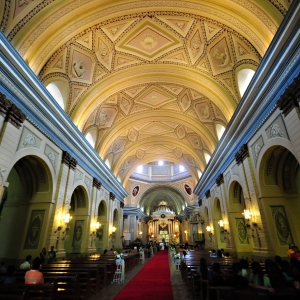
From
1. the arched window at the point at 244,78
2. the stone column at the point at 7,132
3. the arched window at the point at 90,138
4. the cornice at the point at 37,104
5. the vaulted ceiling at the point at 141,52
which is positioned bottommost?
the stone column at the point at 7,132

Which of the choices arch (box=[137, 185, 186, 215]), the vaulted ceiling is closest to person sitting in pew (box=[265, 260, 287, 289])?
the vaulted ceiling

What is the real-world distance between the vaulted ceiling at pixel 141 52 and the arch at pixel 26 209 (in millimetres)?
3133

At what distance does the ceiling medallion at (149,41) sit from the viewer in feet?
30.8

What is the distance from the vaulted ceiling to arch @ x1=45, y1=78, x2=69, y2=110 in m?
0.05

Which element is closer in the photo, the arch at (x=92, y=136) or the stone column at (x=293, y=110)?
the stone column at (x=293, y=110)

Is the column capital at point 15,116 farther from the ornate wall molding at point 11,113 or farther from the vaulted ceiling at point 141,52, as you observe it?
the vaulted ceiling at point 141,52

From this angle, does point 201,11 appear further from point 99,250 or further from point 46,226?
point 99,250

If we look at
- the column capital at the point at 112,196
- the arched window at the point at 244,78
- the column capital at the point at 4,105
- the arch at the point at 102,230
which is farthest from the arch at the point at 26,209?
the arched window at the point at 244,78

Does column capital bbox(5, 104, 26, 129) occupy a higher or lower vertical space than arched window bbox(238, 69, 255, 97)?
lower

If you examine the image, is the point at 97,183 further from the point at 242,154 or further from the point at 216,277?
the point at 216,277

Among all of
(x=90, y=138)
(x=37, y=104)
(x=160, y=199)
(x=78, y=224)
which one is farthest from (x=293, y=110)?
(x=160, y=199)

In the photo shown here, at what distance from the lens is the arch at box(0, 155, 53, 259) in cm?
812

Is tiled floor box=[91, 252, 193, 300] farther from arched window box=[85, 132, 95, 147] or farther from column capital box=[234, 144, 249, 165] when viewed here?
arched window box=[85, 132, 95, 147]

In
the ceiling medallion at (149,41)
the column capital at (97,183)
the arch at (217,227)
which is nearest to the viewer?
the ceiling medallion at (149,41)
